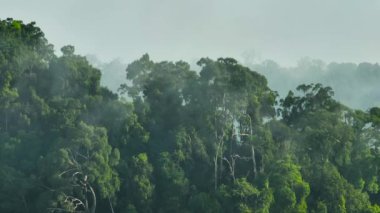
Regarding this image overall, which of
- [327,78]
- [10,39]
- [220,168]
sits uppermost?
[327,78]

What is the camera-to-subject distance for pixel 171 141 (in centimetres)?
2745

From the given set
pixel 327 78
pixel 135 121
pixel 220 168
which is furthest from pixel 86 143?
pixel 327 78

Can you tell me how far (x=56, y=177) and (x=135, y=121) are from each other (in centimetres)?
456

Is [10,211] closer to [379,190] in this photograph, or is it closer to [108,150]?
[108,150]

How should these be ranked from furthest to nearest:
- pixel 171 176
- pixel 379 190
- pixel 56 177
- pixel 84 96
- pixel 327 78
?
pixel 327 78
pixel 379 190
pixel 84 96
pixel 171 176
pixel 56 177

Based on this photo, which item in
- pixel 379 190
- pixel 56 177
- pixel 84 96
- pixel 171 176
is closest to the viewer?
pixel 56 177

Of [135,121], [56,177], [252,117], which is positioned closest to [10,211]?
[56,177]

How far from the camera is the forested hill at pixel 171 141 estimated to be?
82.5 feet

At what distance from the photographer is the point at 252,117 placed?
93.8 ft

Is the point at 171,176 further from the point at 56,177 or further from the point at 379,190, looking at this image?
the point at 379,190

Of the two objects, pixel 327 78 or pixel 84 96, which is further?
pixel 327 78

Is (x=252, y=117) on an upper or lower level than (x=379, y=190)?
upper

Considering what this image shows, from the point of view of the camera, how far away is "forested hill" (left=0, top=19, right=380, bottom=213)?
2514 cm

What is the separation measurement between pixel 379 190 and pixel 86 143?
13472 millimetres
